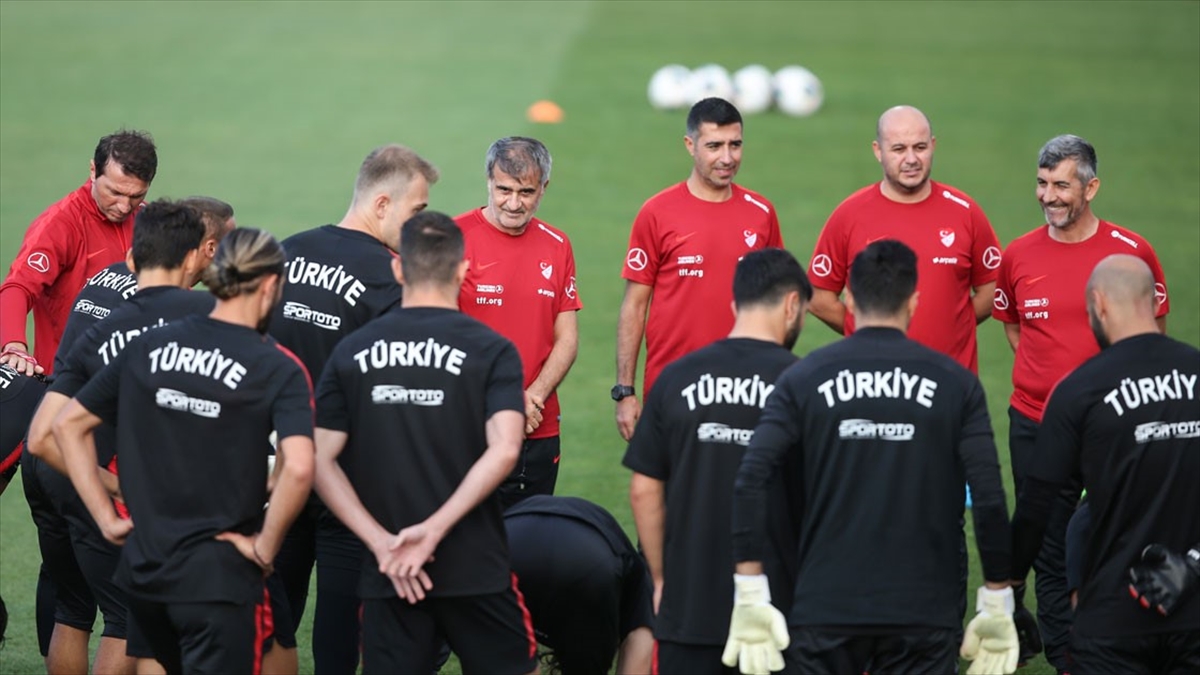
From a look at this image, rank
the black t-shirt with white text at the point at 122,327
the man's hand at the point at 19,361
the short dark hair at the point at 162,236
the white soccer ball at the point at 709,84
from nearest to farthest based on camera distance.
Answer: the black t-shirt with white text at the point at 122,327
the short dark hair at the point at 162,236
the man's hand at the point at 19,361
the white soccer ball at the point at 709,84

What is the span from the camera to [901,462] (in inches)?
222

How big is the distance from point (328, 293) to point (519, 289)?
4.62 ft

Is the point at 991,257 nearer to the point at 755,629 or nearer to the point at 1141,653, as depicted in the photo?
the point at 1141,653

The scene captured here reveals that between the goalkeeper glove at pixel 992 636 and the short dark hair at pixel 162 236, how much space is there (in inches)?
133

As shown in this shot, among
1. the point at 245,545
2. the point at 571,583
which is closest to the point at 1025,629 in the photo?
the point at 571,583

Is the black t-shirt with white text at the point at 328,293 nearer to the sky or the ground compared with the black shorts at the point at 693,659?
nearer to the sky

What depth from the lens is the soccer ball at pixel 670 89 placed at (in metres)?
25.0

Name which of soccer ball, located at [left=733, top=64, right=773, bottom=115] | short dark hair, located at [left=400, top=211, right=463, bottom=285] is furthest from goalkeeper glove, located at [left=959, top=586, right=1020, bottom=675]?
soccer ball, located at [left=733, top=64, right=773, bottom=115]

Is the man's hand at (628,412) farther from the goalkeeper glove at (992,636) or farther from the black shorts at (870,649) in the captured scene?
the goalkeeper glove at (992,636)

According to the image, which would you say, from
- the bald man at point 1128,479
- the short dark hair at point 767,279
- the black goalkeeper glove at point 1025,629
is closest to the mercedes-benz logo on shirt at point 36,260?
the short dark hair at point 767,279

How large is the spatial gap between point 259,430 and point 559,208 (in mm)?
13874

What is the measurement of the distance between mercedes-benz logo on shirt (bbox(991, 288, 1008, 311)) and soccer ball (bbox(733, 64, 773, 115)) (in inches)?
653

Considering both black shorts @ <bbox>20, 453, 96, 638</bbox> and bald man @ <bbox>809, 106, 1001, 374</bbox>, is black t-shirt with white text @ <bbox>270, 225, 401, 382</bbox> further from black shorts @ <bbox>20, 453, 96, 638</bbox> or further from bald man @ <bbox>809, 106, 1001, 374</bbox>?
bald man @ <bbox>809, 106, 1001, 374</bbox>

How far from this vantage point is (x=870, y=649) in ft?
18.9
